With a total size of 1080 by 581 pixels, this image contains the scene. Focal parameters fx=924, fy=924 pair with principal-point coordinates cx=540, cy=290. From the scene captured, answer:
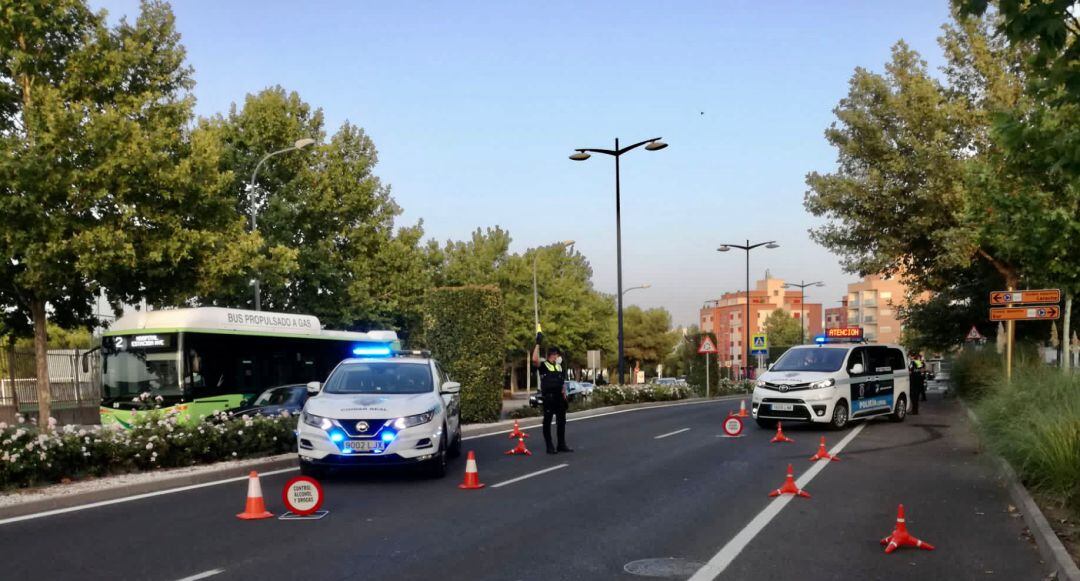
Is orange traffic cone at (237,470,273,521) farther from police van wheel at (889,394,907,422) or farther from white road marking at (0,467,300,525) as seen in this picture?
police van wheel at (889,394,907,422)

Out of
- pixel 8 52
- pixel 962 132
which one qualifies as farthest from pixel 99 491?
pixel 962 132

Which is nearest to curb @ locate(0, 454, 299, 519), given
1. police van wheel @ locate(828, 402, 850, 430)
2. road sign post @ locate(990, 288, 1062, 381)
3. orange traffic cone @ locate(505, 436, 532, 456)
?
orange traffic cone @ locate(505, 436, 532, 456)

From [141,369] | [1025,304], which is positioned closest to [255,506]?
[141,369]

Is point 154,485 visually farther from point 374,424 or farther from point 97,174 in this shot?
point 97,174

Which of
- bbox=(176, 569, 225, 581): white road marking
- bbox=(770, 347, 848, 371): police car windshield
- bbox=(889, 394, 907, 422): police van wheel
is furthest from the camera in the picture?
bbox=(889, 394, 907, 422): police van wheel

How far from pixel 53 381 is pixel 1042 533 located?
26361 millimetres

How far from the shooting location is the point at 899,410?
2267 cm

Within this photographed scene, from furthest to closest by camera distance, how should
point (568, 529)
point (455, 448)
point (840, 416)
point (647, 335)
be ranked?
point (647, 335) → point (840, 416) → point (455, 448) → point (568, 529)

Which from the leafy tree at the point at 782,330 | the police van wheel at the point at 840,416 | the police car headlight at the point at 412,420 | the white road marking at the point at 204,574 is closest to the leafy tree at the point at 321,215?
the police van wheel at the point at 840,416

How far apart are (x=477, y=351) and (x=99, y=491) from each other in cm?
1308

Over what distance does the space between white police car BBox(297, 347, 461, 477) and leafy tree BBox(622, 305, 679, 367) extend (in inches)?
3010

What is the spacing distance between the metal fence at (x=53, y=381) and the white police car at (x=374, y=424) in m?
14.2

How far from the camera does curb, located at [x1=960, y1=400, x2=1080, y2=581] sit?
651cm

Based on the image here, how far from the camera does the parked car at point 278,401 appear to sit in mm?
19234
